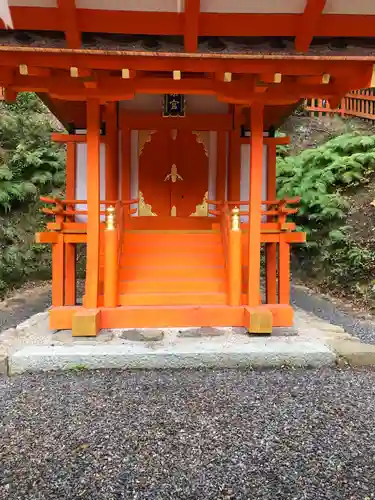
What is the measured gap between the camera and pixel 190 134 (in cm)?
710

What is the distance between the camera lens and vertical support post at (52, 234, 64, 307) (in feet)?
18.9

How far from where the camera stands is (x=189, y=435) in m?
3.00

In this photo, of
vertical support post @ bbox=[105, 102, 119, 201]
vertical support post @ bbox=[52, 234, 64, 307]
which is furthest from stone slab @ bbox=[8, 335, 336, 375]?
vertical support post @ bbox=[105, 102, 119, 201]

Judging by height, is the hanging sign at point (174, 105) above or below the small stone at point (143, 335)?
above

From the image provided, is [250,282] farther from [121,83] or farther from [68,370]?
[121,83]

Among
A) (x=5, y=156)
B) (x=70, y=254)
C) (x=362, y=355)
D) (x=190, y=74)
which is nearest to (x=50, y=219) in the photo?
(x=5, y=156)

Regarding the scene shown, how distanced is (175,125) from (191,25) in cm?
295

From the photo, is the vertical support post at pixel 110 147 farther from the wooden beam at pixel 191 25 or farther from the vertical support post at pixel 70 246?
the wooden beam at pixel 191 25

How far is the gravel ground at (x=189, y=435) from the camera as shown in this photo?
2.42 meters

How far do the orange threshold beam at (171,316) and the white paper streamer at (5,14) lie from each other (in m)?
3.35

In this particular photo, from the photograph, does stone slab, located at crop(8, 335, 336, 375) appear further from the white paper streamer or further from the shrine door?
the white paper streamer

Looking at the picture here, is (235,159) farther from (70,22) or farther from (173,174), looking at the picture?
(70,22)

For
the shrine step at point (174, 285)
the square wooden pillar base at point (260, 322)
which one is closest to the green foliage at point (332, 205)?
the shrine step at point (174, 285)

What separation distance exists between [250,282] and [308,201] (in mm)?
6471
